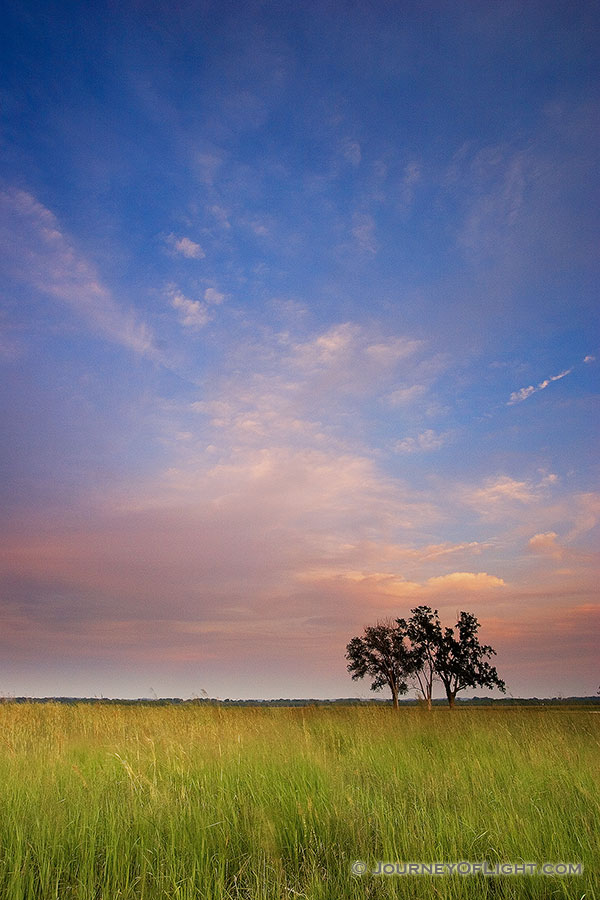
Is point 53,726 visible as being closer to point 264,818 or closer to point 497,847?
point 264,818

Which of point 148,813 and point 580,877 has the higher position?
point 148,813

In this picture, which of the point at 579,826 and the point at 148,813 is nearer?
the point at 148,813

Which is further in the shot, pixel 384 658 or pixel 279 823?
pixel 384 658

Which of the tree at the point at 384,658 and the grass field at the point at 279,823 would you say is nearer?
the grass field at the point at 279,823

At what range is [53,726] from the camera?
42.8 ft

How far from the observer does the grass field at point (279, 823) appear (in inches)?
163

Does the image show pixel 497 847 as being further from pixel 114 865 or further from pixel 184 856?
pixel 114 865

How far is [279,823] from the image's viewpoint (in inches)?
204

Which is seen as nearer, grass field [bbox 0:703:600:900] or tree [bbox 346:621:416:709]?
grass field [bbox 0:703:600:900]

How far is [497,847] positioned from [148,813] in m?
2.98

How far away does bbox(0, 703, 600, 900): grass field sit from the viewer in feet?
13.5

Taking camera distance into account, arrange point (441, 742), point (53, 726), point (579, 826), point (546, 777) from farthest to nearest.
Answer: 1. point (53, 726)
2. point (441, 742)
3. point (546, 777)
4. point (579, 826)

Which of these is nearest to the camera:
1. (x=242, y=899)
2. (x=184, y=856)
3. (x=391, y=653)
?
(x=242, y=899)

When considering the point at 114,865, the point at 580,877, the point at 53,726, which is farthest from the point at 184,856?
the point at 53,726
